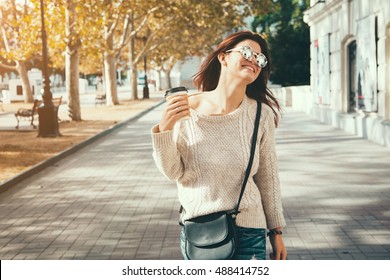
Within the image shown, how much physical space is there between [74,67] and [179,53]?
112 ft

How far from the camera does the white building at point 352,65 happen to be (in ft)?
51.9

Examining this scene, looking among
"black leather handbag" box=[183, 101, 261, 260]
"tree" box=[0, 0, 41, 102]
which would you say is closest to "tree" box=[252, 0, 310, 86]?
"tree" box=[0, 0, 41, 102]

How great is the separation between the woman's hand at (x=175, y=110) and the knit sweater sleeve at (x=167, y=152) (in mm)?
53

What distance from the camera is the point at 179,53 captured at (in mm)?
59531

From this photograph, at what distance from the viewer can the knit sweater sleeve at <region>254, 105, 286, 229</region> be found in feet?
10.2

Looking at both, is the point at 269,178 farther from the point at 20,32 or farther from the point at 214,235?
the point at 20,32

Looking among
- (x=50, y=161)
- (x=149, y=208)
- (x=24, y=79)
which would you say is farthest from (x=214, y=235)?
(x=24, y=79)

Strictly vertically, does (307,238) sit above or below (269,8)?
below

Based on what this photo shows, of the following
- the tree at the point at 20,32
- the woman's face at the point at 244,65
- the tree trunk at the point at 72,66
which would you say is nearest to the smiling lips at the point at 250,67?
the woman's face at the point at 244,65

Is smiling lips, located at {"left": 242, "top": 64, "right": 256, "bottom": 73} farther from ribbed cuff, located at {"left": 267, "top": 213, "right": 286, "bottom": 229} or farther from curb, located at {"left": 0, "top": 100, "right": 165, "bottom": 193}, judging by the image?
curb, located at {"left": 0, "top": 100, "right": 165, "bottom": 193}

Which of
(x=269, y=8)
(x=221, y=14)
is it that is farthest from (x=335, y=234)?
(x=221, y=14)

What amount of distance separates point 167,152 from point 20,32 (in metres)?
36.4

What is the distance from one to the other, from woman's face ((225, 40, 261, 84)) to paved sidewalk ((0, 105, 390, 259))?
132 inches
